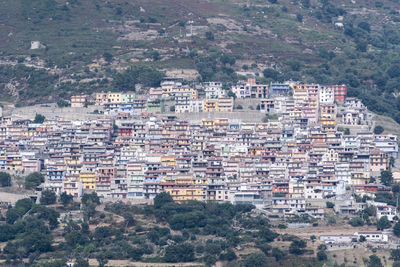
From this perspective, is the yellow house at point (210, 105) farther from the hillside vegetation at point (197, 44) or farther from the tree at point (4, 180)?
the tree at point (4, 180)

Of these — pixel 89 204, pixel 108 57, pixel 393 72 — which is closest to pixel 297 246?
pixel 89 204

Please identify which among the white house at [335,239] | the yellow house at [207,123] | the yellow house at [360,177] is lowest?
the white house at [335,239]

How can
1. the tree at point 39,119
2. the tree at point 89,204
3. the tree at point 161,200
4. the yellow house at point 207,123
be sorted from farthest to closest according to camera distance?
the tree at point 39,119
the yellow house at point 207,123
the tree at point 161,200
the tree at point 89,204

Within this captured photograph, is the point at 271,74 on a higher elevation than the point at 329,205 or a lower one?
higher

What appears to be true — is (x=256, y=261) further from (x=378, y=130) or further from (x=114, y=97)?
(x=114, y=97)

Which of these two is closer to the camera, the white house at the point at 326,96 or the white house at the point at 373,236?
the white house at the point at 373,236

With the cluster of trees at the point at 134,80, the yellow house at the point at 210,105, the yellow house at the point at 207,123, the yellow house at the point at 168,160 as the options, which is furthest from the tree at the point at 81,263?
the cluster of trees at the point at 134,80

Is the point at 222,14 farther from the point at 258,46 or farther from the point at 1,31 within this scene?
the point at 1,31
